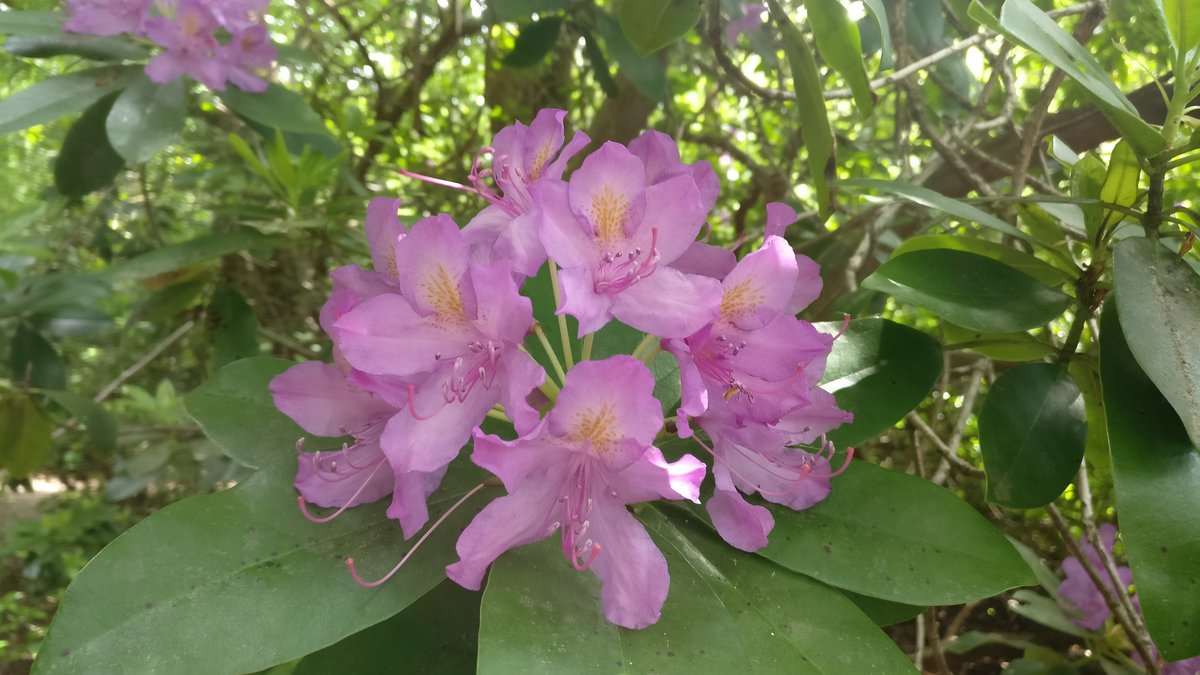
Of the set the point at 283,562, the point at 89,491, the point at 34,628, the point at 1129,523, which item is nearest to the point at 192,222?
the point at 89,491

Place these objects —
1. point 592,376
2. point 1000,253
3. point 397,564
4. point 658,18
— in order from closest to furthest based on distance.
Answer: point 592,376 → point 397,564 → point 1000,253 → point 658,18

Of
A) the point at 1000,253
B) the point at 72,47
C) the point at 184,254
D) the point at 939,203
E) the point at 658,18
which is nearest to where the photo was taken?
the point at 939,203

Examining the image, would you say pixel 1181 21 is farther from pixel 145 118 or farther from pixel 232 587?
pixel 145 118

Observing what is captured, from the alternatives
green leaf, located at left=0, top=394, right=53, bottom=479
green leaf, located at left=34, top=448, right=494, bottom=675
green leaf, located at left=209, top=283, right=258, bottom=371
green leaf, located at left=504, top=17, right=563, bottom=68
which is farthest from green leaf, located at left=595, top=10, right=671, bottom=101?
green leaf, located at left=0, top=394, right=53, bottom=479

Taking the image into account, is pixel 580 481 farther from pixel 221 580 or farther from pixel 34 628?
pixel 34 628

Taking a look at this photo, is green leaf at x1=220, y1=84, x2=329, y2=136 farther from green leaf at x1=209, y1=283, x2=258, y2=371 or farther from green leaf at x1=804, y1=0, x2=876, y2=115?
green leaf at x1=804, y1=0, x2=876, y2=115

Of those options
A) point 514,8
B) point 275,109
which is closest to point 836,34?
point 514,8
